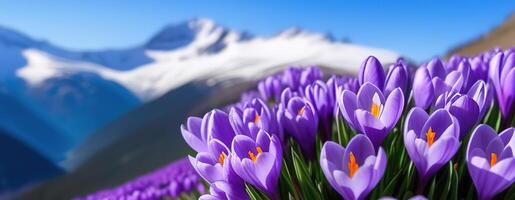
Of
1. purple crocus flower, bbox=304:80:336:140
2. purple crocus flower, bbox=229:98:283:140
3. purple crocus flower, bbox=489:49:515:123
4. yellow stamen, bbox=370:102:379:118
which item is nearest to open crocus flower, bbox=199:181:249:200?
purple crocus flower, bbox=229:98:283:140

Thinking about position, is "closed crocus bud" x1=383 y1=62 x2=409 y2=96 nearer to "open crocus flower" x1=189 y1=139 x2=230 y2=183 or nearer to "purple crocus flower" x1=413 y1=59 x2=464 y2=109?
"purple crocus flower" x1=413 y1=59 x2=464 y2=109

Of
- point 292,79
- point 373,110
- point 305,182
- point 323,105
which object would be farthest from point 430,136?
point 292,79

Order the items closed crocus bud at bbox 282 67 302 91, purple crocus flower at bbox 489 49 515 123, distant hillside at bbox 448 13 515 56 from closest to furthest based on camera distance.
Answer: purple crocus flower at bbox 489 49 515 123
closed crocus bud at bbox 282 67 302 91
distant hillside at bbox 448 13 515 56

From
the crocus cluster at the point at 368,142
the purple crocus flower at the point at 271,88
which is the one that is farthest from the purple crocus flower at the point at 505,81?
the purple crocus flower at the point at 271,88

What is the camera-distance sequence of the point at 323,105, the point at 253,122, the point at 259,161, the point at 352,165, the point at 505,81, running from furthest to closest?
the point at 323,105 → the point at 505,81 → the point at 253,122 → the point at 259,161 → the point at 352,165

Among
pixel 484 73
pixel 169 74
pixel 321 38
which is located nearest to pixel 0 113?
pixel 169 74

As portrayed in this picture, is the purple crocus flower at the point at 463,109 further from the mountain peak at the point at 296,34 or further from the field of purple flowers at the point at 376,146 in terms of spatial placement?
the mountain peak at the point at 296,34

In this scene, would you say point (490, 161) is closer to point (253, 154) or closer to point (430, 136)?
point (430, 136)
